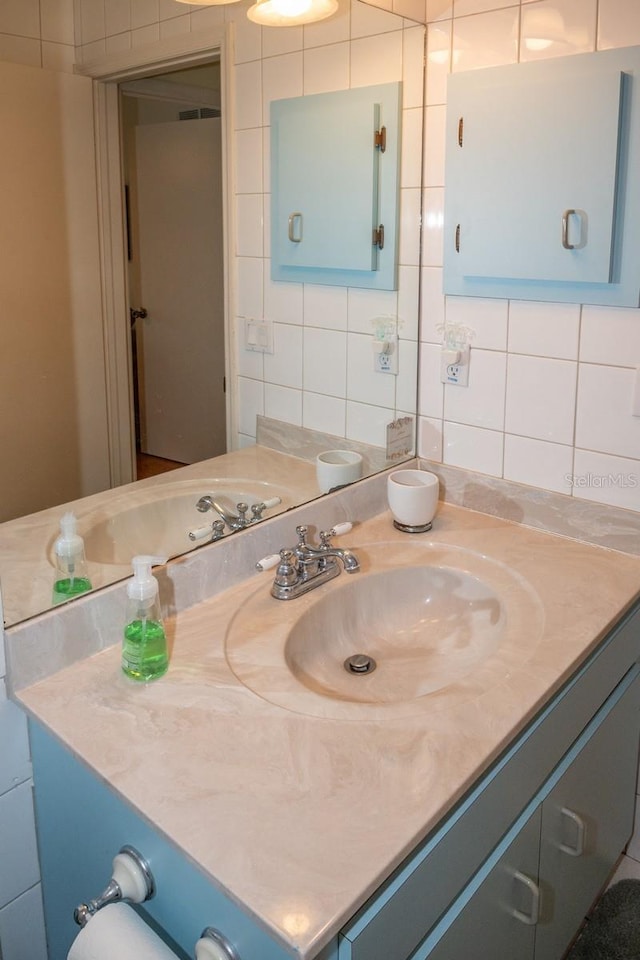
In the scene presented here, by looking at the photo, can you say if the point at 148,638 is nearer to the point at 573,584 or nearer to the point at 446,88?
the point at 573,584

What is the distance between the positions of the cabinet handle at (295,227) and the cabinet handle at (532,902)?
44.7 inches

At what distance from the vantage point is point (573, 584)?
1459mm

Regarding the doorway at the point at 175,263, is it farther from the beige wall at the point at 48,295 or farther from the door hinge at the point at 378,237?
the door hinge at the point at 378,237

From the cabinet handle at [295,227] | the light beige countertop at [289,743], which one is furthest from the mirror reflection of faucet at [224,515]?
the cabinet handle at [295,227]

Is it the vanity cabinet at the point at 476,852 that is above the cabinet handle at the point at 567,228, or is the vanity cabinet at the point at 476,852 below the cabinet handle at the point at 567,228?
below

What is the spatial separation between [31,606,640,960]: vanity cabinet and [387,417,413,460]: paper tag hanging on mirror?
61 cm

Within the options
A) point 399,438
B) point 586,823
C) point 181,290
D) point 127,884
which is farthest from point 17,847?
point 399,438

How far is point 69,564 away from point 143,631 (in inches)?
5.9

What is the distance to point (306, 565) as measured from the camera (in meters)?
1.45

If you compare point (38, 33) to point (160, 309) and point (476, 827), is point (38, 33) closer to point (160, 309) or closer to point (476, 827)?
point (160, 309)

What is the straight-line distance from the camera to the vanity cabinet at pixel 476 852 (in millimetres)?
895

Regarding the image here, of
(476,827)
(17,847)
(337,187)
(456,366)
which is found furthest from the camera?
(456,366)

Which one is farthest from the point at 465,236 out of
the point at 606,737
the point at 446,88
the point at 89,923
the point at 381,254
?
the point at 89,923

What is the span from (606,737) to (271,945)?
0.87 meters
